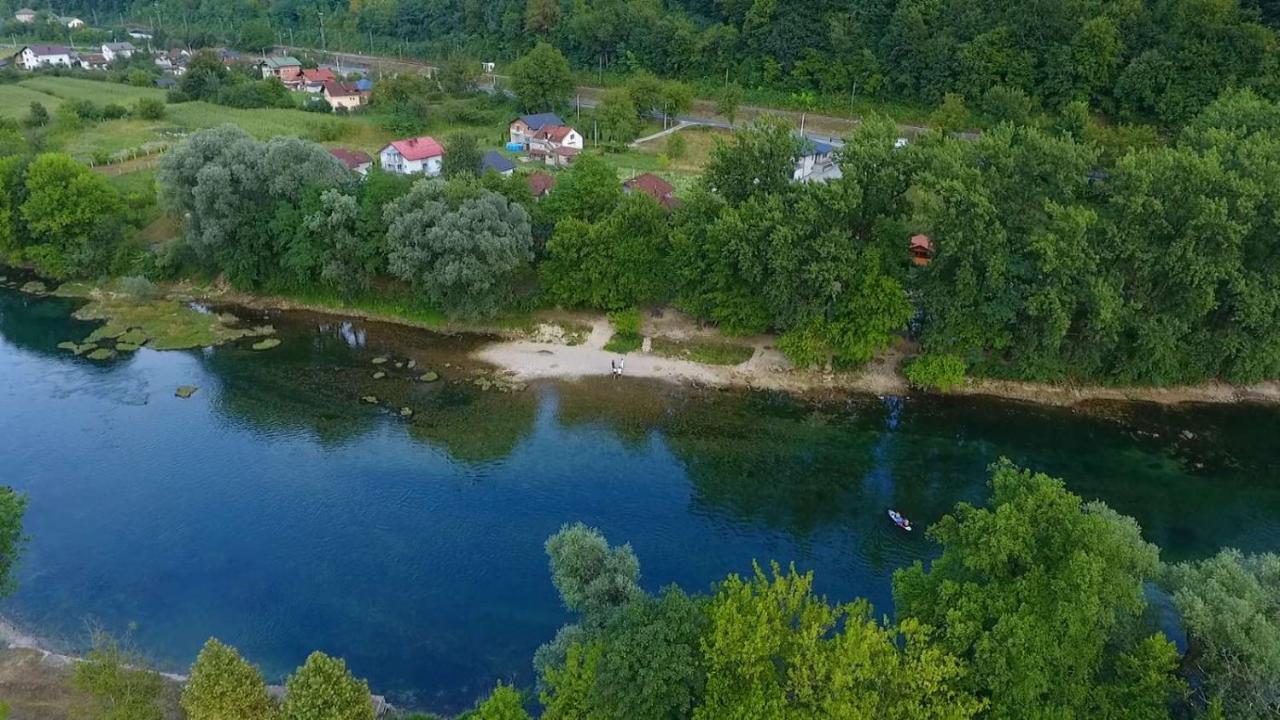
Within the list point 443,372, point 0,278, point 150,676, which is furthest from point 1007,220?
point 0,278

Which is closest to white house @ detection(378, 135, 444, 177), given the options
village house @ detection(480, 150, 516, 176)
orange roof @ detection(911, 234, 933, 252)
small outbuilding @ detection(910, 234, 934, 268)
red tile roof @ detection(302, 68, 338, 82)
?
village house @ detection(480, 150, 516, 176)

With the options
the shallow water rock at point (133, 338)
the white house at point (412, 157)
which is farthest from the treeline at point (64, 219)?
the white house at point (412, 157)

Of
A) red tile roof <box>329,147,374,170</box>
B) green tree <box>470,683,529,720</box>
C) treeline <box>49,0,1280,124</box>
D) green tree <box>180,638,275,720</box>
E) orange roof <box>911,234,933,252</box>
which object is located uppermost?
treeline <box>49,0,1280,124</box>

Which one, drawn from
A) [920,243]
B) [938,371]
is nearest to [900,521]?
[938,371]

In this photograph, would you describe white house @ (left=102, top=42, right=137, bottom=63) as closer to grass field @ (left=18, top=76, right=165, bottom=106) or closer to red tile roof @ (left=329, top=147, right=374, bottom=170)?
grass field @ (left=18, top=76, right=165, bottom=106)

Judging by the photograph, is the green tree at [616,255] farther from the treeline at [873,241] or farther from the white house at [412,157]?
the white house at [412,157]
